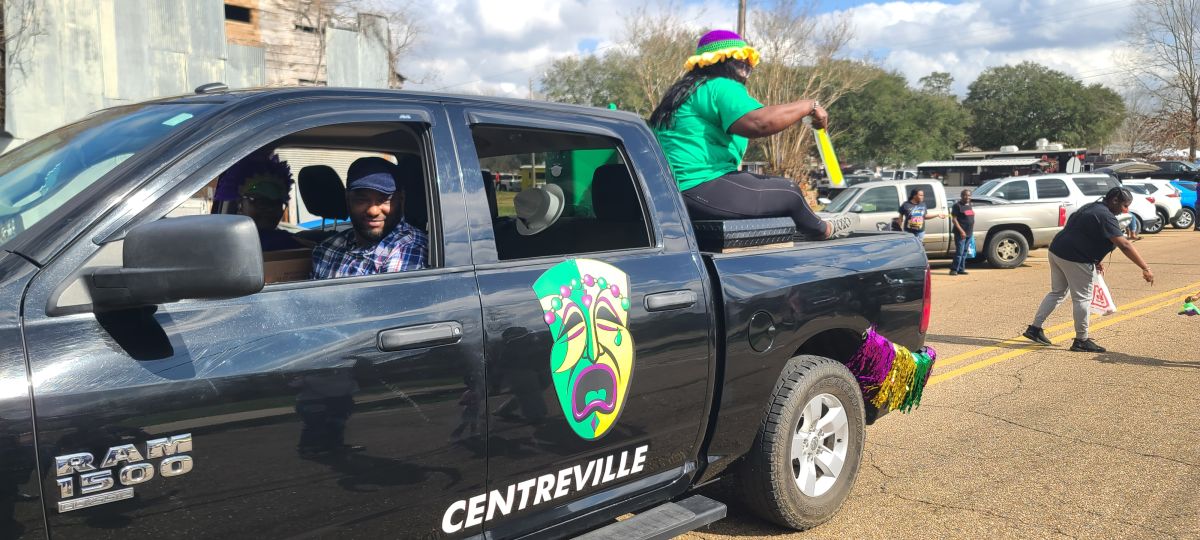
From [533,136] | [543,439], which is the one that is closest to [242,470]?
[543,439]

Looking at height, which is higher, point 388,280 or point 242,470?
point 388,280

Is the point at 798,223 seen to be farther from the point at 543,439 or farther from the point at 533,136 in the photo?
the point at 543,439

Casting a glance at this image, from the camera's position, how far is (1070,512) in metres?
4.27

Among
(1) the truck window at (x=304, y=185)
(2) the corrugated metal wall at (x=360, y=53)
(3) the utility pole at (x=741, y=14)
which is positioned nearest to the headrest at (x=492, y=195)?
(1) the truck window at (x=304, y=185)

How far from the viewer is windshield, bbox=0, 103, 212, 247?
2.22 meters

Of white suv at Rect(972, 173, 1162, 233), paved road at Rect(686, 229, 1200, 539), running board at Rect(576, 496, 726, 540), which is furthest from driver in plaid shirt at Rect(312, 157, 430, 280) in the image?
white suv at Rect(972, 173, 1162, 233)

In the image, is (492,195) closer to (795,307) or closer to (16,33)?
(795,307)

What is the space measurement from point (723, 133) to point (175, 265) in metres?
2.76

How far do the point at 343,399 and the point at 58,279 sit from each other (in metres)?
0.71

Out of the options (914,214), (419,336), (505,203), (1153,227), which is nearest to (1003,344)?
(914,214)

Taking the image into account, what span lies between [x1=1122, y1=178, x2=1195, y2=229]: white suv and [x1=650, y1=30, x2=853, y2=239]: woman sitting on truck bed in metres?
25.1

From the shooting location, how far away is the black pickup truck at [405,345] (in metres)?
1.94

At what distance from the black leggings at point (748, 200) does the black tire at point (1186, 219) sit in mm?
27047

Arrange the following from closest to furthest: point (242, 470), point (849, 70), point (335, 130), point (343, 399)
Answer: point (242, 470) < point (343, 399) < point (335, 130) < point (849, 70)
